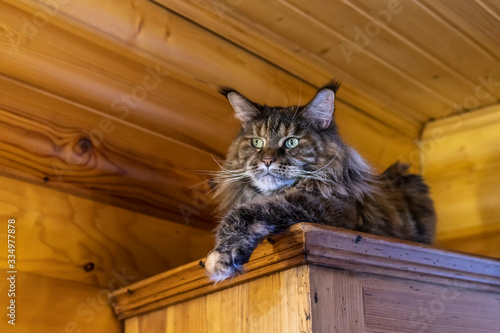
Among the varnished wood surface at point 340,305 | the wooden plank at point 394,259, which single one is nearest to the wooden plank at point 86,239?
the varnished wood surface at point 340,305

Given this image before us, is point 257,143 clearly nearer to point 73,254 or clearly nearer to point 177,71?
point 177,71

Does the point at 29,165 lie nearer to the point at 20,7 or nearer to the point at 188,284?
the point at 20,7

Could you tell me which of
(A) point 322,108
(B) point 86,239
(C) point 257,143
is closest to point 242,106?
(C) point 257,143

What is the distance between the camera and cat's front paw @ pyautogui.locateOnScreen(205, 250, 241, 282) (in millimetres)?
1267

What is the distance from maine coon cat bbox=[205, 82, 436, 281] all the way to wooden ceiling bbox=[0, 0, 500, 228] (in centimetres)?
21

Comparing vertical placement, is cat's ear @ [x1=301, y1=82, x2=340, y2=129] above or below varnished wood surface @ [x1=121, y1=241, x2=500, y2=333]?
above

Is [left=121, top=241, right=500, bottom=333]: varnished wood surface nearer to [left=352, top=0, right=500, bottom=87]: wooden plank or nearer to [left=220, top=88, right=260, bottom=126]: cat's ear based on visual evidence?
[left=220, top=88, right=260, bottom=126]: cat's ear

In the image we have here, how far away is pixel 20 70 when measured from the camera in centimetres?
160

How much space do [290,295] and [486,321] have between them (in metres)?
0.53

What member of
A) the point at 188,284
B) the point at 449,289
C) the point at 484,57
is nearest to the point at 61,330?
the point at 188,284

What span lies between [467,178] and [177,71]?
1241mm

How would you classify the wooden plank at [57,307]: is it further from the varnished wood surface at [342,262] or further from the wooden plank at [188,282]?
the varnished wood surface at [342,262]

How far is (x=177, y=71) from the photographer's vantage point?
6.23 ft

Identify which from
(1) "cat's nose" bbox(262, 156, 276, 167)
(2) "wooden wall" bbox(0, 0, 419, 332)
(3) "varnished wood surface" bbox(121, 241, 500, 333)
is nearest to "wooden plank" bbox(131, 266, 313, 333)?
(3) "varnished wood surface" bbox(121, 241, 500, 333)
